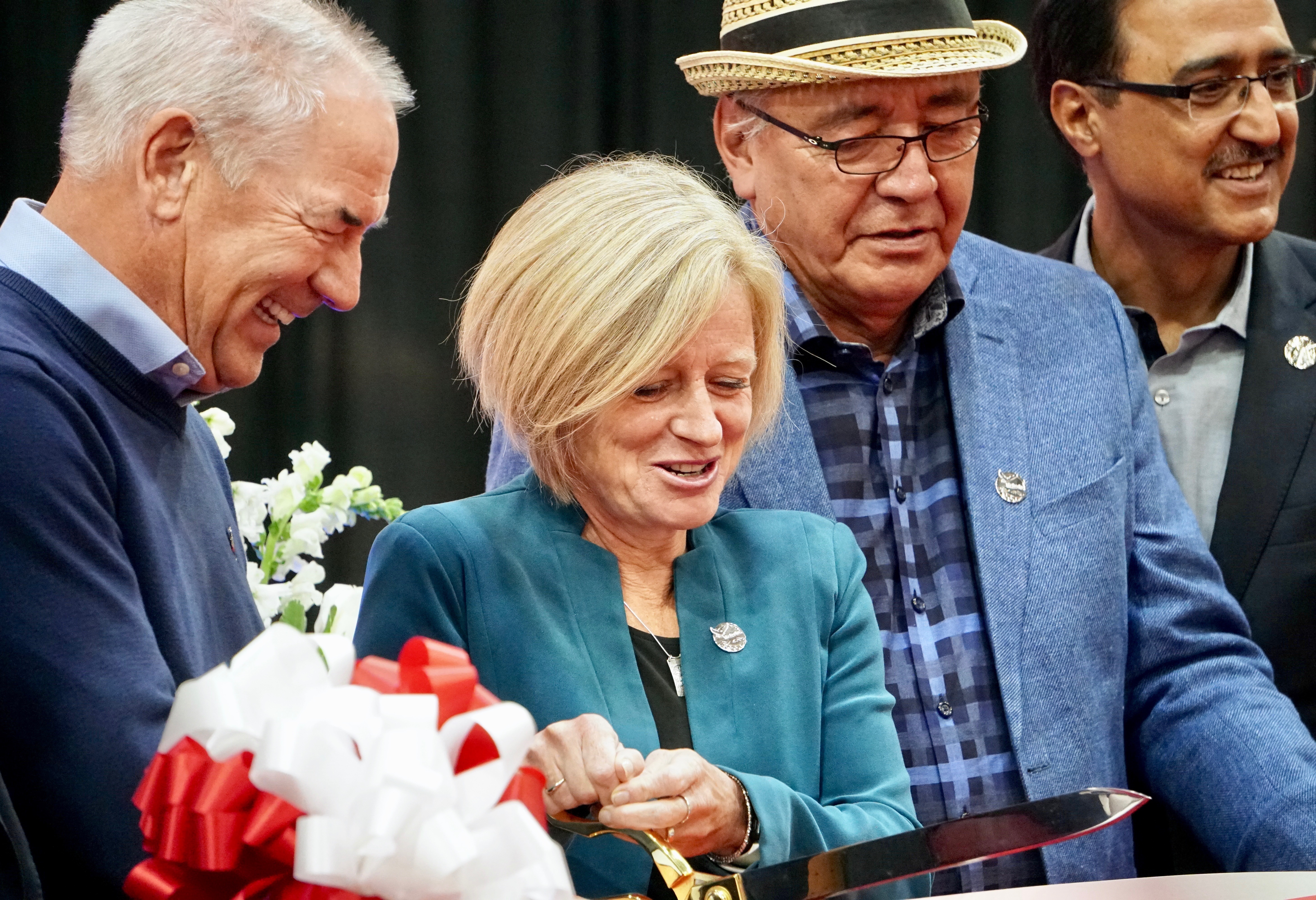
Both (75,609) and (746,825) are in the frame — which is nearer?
(75,609)

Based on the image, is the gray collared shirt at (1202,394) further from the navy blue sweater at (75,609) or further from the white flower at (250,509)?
the navy blue sweater at (75,609)

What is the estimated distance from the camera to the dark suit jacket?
6.24 feet

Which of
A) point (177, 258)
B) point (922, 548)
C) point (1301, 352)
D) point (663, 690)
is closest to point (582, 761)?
point (663, 690)

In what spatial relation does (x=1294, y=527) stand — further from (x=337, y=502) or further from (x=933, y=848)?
(x=337, y=502)

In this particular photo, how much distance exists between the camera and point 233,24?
1.30 meters

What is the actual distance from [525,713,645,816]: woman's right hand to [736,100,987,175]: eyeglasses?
2.73ft

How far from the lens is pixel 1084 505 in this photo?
1701 millimetres

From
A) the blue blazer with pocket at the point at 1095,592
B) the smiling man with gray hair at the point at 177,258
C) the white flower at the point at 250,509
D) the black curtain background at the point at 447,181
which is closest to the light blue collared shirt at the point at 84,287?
the smiling man with gray hair at the point at 177,258

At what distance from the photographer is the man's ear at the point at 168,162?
126cm

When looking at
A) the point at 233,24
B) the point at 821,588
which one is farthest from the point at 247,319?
the point at 821,588

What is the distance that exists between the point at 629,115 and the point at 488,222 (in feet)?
1.36

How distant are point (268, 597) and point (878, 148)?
93 centimetres

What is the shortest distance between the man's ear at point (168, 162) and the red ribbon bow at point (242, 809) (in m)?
0.59

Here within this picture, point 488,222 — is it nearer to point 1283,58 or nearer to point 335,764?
point 1283,58
